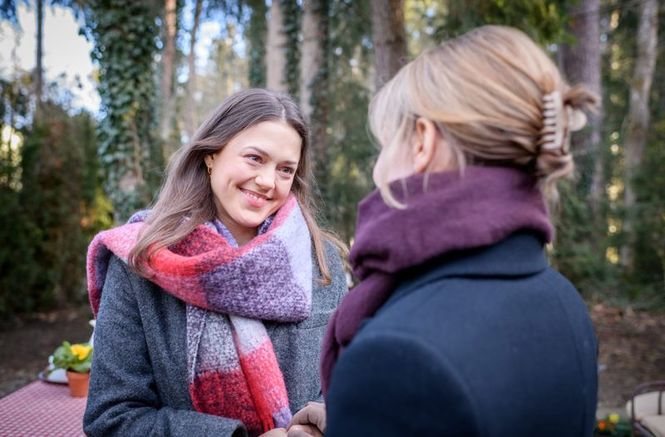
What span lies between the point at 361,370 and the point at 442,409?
131 mm

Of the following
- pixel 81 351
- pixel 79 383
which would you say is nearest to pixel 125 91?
pixel 81 351

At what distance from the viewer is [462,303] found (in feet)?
2.93

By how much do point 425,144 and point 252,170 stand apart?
0.91 metres

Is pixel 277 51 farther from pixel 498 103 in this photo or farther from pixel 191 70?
pixel 191 70

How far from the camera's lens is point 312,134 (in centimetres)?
632

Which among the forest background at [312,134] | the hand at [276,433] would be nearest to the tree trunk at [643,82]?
the forest background at [312,134]

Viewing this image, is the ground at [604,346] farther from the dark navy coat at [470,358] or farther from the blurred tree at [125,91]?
the dark navy coat at [470,358]

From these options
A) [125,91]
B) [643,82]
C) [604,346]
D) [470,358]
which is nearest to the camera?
[470,358]

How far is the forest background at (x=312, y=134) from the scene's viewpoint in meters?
5.35

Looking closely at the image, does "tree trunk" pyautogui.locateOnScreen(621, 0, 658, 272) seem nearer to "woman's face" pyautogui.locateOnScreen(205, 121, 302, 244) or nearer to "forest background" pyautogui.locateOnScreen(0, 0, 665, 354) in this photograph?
"forest background" pyautogui.locateOnScreen(0, 0, 665, 354)

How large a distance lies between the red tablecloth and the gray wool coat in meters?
0.68

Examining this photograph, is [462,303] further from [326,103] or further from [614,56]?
[614,56]

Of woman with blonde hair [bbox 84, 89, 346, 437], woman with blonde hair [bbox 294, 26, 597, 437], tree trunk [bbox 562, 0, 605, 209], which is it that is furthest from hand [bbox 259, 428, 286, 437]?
tree trunk [bbox 562, 0, 605, 209]

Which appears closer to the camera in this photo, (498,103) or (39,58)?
(498,103)
